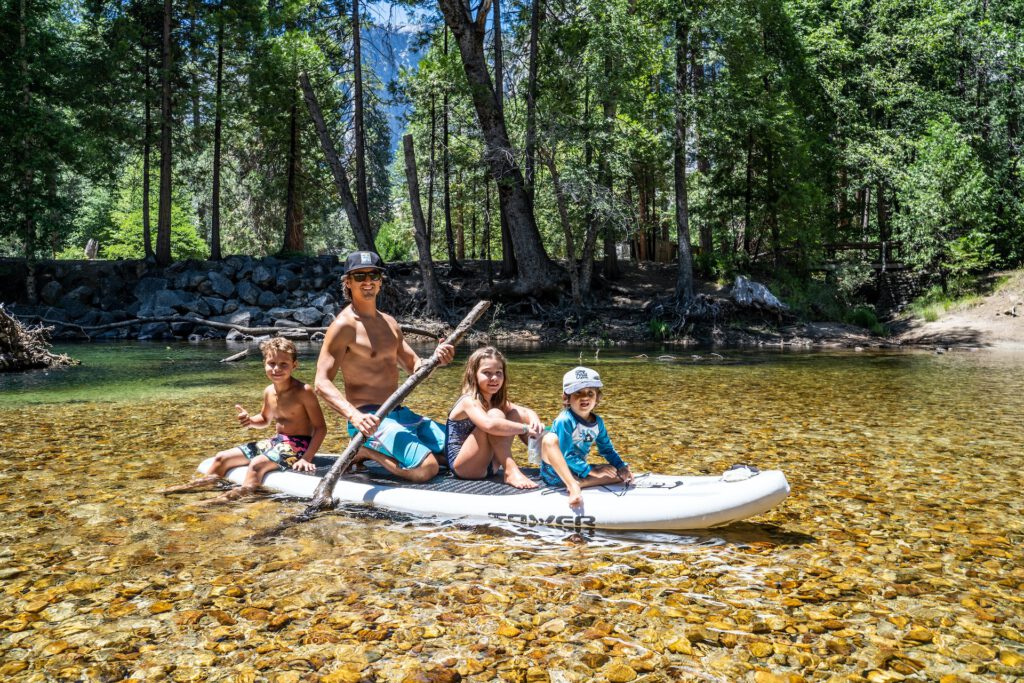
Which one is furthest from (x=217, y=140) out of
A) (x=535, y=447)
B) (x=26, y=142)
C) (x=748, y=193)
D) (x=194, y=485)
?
(x=535, y=447)

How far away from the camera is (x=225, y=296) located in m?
22.1

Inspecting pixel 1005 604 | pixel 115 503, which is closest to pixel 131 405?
pixel 115 503

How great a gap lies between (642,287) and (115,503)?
65.6ft

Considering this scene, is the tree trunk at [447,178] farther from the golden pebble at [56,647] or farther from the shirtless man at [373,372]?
the golden pebble at [56,647]

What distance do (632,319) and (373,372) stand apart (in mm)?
15540

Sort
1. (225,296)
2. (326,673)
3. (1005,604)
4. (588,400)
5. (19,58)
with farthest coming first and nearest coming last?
(225,296)
(19,58)
(588,400)
(1005,604)
(326,673)

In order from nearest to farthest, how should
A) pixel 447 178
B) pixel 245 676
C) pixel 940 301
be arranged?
pixel 245 676
pixel 940 301
pixel 447 178

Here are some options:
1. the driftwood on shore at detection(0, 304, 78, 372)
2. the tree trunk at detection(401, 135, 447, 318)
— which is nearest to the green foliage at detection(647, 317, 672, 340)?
the tree trunk at detection(401, 135, 447, 318)

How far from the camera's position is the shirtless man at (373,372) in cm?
462

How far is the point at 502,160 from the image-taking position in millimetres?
18500

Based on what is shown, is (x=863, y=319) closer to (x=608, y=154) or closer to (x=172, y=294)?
(x=608, y=154)

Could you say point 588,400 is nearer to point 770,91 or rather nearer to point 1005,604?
point 1005,604

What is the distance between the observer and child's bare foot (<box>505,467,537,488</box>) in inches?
175

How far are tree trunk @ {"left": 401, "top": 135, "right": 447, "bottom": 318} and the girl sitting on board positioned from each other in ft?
47.1
